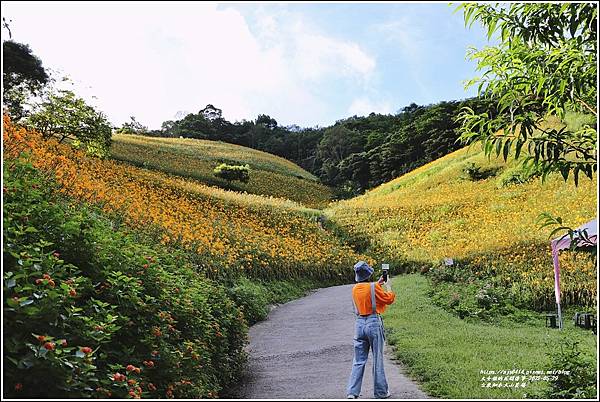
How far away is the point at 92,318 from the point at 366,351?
256 centimetres

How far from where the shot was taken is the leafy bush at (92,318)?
267cm

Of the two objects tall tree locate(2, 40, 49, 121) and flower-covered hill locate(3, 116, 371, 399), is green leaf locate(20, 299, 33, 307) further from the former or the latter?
tall tree locate(2, 40, 49, 121)

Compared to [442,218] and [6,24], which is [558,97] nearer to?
[6,24]

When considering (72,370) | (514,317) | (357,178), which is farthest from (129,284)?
(357,178)

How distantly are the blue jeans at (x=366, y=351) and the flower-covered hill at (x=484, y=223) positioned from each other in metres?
5.14

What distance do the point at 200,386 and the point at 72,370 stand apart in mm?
1647

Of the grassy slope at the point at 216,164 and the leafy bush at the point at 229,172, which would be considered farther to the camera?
the grassy slope at the point at 216,164

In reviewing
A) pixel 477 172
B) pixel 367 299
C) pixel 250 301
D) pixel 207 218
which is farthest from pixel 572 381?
pixel 477 172

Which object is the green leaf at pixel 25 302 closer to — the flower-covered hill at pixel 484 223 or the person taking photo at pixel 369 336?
the person taking photo at pixel 369 336

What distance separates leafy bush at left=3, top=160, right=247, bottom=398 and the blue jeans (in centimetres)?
132

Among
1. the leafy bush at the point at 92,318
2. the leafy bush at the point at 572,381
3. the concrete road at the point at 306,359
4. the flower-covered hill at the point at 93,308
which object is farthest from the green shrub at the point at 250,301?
the leafy bush at the point at 572,381

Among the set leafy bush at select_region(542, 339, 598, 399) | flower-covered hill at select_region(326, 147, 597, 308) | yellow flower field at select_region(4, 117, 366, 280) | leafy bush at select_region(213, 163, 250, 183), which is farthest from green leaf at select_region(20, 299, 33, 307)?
leafy bush at select_region(213, 163, 250, 183)

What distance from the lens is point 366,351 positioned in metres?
4.88

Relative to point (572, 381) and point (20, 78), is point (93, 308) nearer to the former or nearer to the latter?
point (572, 381)
